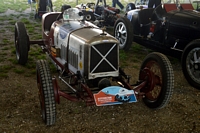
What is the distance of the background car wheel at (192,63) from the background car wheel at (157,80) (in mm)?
1224

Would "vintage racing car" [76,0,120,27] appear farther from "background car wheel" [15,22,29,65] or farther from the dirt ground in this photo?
the dirt ground

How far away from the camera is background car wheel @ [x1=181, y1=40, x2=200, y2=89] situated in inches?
206

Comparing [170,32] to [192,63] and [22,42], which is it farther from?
[22,42]

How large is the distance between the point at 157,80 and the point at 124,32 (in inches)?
143

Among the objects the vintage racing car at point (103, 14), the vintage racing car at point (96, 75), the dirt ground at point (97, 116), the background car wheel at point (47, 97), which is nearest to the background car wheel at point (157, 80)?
the vintage racing car at point (96, 75)

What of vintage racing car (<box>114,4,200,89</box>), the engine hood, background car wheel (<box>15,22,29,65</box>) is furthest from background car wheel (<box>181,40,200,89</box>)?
background car wheel (<box>15,22,29,65</box>)

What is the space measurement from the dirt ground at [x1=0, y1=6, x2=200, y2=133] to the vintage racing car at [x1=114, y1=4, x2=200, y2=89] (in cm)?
79

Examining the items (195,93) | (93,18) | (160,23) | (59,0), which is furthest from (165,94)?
(59,0)

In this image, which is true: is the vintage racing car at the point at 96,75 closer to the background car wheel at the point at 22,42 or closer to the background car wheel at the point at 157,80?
the background car wheel at the point at 157,80

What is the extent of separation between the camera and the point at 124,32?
24.8ft

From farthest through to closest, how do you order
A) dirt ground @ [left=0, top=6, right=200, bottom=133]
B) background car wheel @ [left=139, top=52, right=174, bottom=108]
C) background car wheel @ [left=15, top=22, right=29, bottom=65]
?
background car wheel @ [left=15, top=22, right=29, bottom=65] → background car wheel @ [left=139, top=52, right=174, bottom=108] → dirt ground @ [left=0, top=6, right=200, bottom=133]

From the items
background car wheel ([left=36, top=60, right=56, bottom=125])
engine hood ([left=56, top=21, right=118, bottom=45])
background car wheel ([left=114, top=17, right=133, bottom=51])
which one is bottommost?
background car wheel ([left=36, top=60, right=56, bottom=125])

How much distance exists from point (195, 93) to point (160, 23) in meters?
2.32

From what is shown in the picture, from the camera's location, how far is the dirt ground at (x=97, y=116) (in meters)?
3.76
